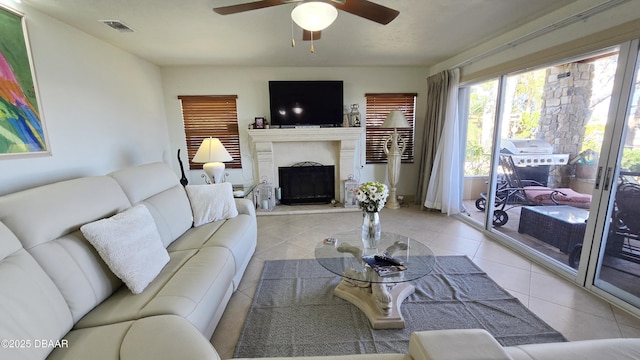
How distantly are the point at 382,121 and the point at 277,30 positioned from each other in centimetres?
250

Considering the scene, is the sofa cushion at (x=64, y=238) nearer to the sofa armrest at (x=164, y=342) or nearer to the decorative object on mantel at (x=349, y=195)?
the sofa armrest at (x=164, y=342)

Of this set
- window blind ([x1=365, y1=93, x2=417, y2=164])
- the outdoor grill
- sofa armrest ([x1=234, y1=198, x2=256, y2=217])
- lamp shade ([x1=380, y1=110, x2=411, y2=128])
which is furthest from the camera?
window blind ([x1=365, y1=93, x2=417, y2=164])

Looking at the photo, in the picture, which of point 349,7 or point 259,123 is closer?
point 349,7

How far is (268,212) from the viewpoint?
168 inches

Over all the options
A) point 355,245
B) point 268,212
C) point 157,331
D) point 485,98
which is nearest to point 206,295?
point 157,331

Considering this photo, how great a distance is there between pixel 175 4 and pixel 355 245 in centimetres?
247

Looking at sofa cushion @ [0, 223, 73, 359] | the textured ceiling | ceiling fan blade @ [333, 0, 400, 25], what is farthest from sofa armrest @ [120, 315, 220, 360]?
the textured ceiling

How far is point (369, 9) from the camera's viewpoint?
161 centimetres

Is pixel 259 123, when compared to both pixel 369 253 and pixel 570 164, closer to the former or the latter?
pixel 369 253

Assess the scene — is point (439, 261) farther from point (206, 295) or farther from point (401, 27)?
point (401, 27)

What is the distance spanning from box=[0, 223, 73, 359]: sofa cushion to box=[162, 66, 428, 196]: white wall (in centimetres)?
344

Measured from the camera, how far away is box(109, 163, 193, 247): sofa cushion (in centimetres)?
206

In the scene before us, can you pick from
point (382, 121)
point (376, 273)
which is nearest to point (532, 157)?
point (382, 121)

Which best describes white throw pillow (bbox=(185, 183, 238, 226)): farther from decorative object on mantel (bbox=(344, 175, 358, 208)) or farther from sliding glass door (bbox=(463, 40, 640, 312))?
sliding glass door (bbox=(463, 40, 640, 312))
